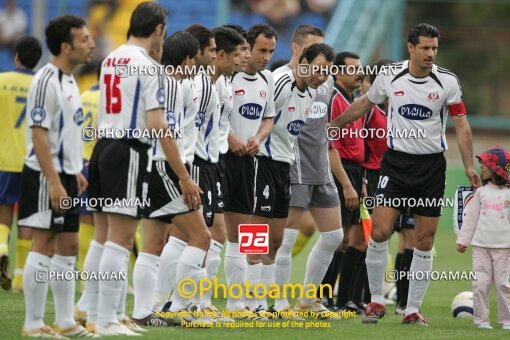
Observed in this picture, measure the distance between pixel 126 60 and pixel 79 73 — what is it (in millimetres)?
19990

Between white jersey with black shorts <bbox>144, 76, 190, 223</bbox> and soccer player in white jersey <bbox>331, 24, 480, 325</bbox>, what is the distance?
226cm

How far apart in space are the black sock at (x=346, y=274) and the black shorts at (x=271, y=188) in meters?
1.18

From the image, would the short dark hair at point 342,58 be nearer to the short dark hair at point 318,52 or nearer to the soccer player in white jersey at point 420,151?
the short dark hair at point 318,52

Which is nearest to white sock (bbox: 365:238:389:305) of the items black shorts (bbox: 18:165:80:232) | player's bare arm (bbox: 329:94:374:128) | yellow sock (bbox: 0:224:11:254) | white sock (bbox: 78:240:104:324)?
player's bare arm (bbox: 329:94:374:128)

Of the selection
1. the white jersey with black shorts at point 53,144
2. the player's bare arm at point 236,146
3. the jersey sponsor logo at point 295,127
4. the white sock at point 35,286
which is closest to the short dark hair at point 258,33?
the jersey sponsor logo at point 295,127

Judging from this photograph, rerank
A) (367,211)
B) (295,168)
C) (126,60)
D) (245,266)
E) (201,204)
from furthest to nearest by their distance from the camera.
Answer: (367,211)
(295,168)
(245,266)
(201,204)
(126,60)

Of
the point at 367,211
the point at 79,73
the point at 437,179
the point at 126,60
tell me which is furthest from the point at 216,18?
the point at 126,60

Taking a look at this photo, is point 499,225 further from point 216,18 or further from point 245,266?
point 216,18

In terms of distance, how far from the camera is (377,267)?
9781 mm

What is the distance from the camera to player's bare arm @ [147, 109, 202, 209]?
7574mm

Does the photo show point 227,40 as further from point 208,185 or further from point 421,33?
point 421,33

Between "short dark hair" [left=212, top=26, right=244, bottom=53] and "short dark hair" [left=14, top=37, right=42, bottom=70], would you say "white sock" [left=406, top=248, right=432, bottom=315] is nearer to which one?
"short dark hair" [left=212, top=26, right=244, bottom=53]

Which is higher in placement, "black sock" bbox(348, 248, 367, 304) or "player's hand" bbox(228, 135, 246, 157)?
"player's hand" bbox(228, 135, 246, 157)

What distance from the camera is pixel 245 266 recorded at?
9.56 meters
